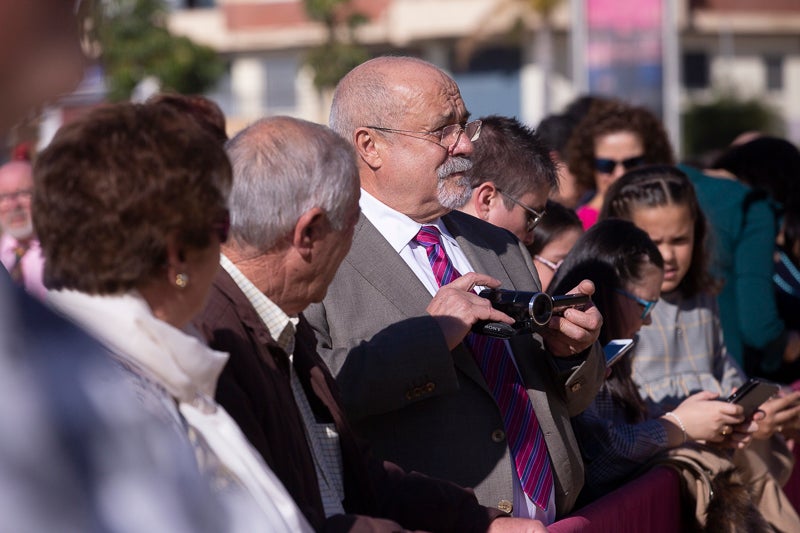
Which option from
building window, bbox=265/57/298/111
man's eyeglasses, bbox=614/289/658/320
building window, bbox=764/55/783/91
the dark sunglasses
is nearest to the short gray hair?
the dark sunglasses

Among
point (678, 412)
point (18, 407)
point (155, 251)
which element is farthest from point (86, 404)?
point (678, 412)

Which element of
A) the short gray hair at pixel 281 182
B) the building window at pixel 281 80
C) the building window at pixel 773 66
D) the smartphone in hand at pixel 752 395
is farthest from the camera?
the building window at pixel 281 80

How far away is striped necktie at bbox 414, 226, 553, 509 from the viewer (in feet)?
11.3

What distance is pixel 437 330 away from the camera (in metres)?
3.15

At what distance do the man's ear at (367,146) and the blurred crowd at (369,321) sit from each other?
0.03 ft

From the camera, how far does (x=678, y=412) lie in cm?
439

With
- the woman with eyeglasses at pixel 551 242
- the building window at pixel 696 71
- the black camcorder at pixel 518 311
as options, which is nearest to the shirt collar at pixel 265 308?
the black camcorder at pixel 518 311

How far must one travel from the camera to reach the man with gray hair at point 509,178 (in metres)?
4.18

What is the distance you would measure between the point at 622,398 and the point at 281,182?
2161 mm

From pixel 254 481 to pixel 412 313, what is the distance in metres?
1.59

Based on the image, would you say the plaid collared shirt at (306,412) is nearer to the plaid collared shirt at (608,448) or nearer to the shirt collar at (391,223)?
the shirt collar at (391,223)

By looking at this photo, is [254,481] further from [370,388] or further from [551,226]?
[551,226]

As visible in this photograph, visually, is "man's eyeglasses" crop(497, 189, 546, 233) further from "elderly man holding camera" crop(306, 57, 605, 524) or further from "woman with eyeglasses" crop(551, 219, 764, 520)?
"elderly man holding camera" crop(306, 57, 605, 524)

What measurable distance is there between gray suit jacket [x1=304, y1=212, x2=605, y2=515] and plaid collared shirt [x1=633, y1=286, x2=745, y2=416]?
127 centimetres
